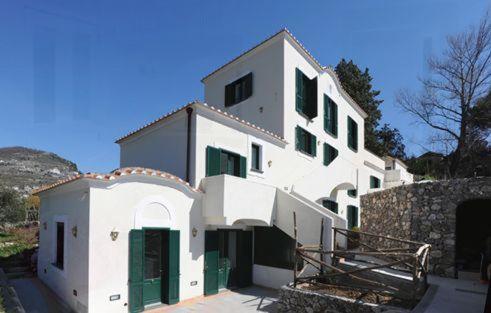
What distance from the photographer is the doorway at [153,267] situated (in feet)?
27.7

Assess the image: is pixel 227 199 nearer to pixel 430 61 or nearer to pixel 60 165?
pixel 430 61

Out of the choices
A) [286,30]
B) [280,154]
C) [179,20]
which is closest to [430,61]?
[286,30]

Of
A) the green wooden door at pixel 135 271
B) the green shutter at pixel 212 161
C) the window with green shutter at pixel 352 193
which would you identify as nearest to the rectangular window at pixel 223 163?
the green shutter at pixel 212 161

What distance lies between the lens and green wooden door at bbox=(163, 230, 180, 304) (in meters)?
9.17

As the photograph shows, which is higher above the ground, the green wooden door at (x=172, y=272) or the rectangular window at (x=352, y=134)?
the rectangular window at (x=352, y=134)

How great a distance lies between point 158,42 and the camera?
11.4 meters

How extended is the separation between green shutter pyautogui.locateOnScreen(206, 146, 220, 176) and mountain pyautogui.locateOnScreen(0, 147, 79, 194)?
29372 mm

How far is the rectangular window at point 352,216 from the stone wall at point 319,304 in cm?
1162

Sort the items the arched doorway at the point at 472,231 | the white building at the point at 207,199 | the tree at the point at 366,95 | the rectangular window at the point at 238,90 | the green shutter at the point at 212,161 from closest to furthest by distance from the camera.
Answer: the white building at the point at 207,199 < the green shutter at the point at 212,161 < the arched doorway at the point at 472,231 < the rectangular window at the point at 238,90 < the tree at the point at 366,95

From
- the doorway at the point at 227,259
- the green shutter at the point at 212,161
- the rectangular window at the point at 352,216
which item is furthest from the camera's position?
the rectangular window at the point at 352,216

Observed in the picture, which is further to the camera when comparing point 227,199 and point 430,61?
point 430,61

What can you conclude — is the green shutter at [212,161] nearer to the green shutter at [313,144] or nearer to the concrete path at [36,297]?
the concrete path at [36,297]

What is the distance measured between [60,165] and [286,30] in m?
50.5

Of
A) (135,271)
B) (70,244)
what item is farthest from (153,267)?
(70,244)
